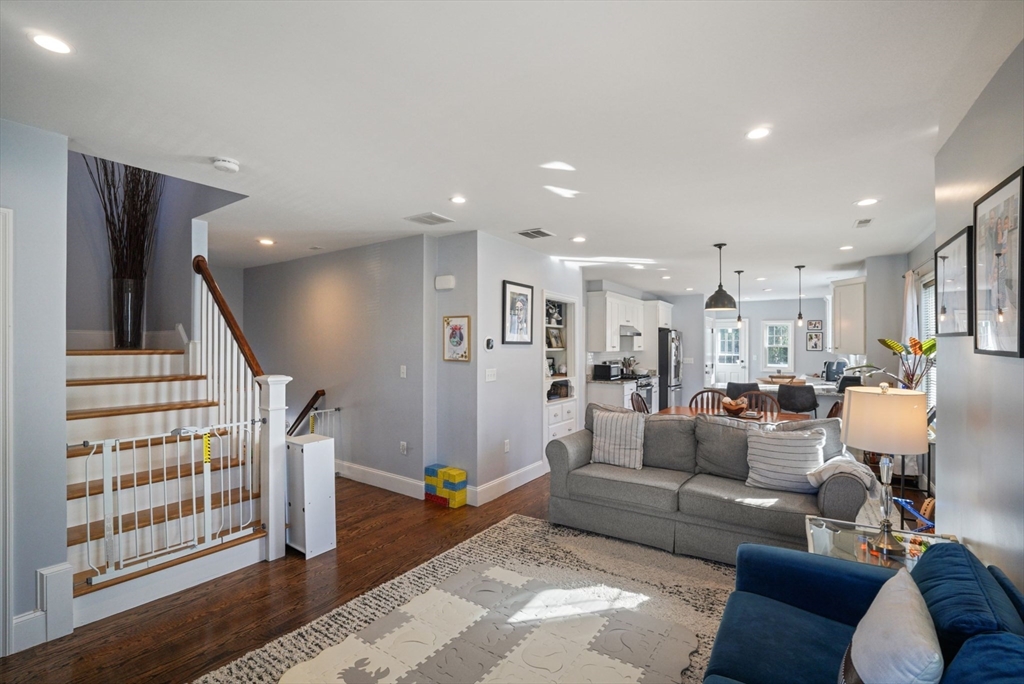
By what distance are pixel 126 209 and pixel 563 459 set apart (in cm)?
436

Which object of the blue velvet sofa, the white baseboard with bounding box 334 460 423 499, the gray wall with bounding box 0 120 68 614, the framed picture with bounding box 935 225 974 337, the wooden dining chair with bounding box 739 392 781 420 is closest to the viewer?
the blue velvet sofa

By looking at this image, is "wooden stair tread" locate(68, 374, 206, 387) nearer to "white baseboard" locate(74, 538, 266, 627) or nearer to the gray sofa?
"white baseboard" locate(74, 538, 266, 627)

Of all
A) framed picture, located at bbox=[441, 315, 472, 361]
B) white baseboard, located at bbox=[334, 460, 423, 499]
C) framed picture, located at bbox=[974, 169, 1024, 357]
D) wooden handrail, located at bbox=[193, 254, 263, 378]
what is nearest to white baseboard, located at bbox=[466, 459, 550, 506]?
white baseboard, located at bbox=[334, 460, 423, 499]

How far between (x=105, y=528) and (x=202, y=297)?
193 cm

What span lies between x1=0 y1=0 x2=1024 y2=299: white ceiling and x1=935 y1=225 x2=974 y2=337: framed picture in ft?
1.85

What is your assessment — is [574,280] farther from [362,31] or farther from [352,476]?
[362,31]

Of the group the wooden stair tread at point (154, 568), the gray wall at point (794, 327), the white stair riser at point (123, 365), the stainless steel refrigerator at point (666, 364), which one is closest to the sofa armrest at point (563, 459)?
the wooden stair tread at point (154, 568)

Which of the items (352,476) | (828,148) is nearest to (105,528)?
(352,476)

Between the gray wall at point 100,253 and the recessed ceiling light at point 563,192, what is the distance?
2970 millimetres

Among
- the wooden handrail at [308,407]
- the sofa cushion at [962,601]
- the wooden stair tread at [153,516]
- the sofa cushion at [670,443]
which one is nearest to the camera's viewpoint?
the sofa cushion at [962,601]

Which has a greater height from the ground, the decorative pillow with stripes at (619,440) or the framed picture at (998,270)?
Answer: the framed picture at (998,270)

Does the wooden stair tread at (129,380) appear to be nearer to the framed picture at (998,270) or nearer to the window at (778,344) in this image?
the framed picture at (998,270)

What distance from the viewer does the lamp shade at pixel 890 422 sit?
7.00 ft

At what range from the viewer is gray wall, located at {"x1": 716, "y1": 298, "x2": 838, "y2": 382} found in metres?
10.4
